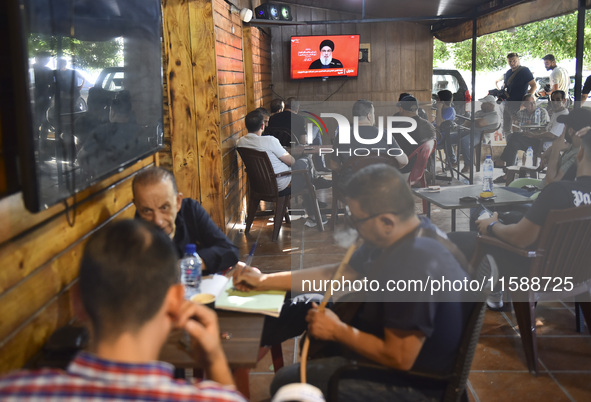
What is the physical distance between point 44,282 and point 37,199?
1.26 feet

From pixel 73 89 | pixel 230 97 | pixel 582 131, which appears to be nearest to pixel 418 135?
pixel 230 97

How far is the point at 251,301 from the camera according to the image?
192 centimetres

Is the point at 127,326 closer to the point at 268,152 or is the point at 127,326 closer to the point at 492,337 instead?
the point at 492,337

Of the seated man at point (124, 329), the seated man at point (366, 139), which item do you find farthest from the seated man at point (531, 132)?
the seated man at point (124, 329)

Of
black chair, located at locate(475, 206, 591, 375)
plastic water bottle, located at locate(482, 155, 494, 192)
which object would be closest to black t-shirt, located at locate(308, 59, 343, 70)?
plastic water bottle, located at locate(482, 155, 494, 192)

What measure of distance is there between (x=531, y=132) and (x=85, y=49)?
22.2 ft

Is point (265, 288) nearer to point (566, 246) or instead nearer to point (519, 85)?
point (566, 246)

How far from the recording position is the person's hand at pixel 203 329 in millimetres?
1329

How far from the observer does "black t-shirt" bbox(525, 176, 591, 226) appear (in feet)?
9.21

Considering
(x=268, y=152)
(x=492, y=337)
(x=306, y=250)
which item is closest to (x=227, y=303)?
(x=492, y=337)

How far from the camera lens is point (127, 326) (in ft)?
3.44

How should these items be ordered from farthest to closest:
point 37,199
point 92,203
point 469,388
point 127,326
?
point 469,388
point 92,203
point 37,199
point 127,326

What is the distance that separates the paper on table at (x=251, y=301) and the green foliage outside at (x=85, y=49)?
0.89 m

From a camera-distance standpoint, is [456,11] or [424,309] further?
[456,11]
